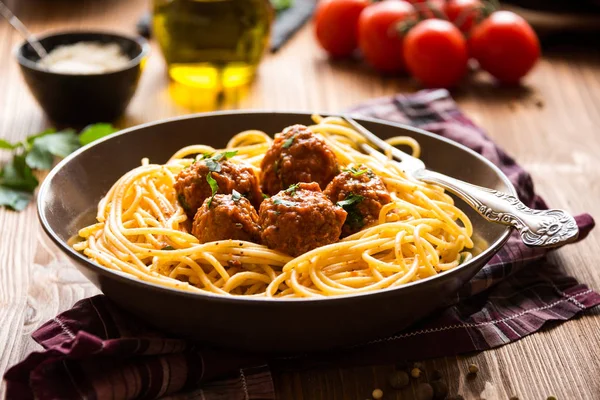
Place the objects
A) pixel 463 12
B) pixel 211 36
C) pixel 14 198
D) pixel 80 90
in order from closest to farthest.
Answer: pixel 14 198
pixel 80 90
pixel 211 36
pixel 463 12

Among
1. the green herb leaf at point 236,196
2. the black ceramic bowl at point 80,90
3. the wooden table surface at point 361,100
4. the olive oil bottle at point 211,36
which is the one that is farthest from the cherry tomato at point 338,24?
the green herb leaf at point 236,196

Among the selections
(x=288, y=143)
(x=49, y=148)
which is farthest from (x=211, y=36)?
(x=288, y=143)

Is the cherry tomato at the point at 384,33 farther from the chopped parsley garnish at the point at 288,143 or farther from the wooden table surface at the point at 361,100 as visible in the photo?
the chopped parsley garnish at the point at 288,143

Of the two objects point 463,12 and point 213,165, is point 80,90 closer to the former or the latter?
point 213,165

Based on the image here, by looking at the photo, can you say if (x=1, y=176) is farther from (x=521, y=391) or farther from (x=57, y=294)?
(x=521, y=391)

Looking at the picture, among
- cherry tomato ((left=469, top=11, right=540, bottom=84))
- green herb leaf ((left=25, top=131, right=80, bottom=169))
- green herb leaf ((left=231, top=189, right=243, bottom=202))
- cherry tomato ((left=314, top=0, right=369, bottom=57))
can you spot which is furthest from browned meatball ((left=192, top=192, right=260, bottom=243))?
cherry tomato ((left=314, top=0, right=369, bottom=57))
